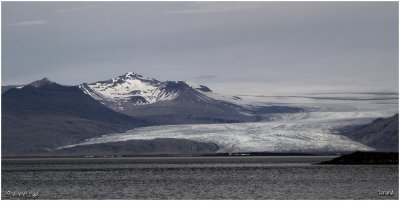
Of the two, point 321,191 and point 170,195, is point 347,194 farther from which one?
point 170,195

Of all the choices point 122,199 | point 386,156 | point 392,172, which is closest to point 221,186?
point 122,199

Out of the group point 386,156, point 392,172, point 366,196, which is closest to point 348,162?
point 386,156

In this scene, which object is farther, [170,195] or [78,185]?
[78,185]

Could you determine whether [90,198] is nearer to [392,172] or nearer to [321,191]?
[321,191]

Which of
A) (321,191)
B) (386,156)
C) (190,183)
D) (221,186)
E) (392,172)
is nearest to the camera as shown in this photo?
(321,191)

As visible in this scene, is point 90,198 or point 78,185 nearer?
point 90,198

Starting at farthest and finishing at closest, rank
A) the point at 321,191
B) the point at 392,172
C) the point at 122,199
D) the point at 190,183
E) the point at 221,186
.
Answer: the point at 392,172
the point at 190,183
the point at 221,186
the point at 321,191
the point at 122,199

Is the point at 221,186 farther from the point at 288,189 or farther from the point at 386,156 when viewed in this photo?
the point at 386,156

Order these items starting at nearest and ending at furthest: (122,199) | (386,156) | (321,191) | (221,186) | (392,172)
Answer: (122,199) < (321,191) < (221,186) < (392,172) < (386,156)

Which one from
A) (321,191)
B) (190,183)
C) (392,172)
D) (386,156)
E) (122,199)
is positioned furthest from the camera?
(386,156)
